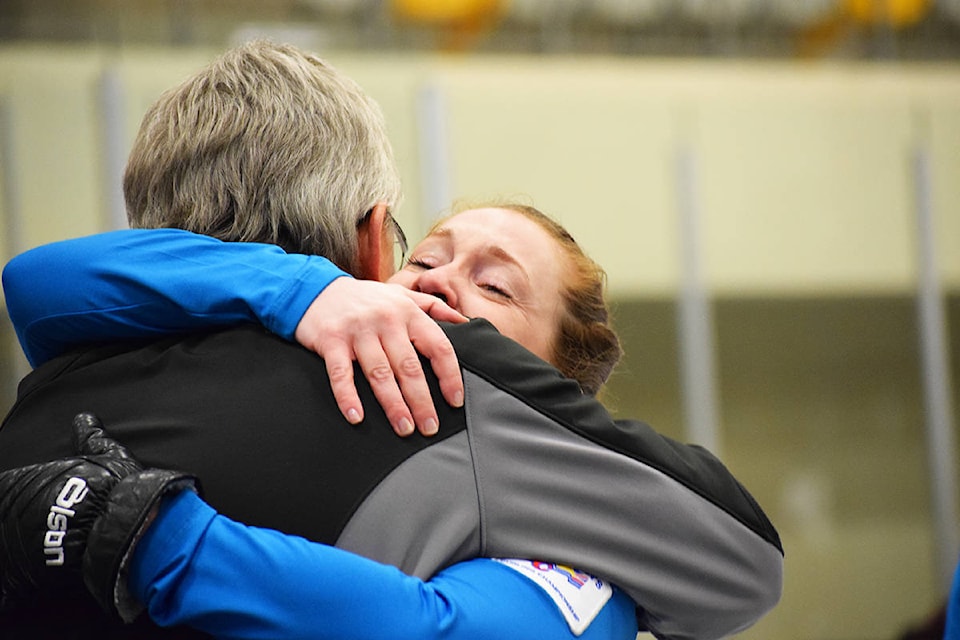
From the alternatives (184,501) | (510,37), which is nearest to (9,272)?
(184,501)

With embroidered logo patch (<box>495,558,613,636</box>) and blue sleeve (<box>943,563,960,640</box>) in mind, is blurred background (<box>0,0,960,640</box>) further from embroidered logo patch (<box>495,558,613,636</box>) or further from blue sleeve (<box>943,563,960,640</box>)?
embroidered logo patch (<box>495,558,613,636</box>)

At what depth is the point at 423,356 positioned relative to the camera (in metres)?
1.14

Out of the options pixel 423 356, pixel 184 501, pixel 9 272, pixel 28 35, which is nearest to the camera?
pixel 184 501

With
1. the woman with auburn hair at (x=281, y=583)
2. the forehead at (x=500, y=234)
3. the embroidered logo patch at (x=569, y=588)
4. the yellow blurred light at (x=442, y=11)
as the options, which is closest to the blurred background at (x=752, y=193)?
the yellow blurred light at (x=442, y=11)

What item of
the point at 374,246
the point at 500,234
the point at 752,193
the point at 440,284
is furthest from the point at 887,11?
the point at 374,246

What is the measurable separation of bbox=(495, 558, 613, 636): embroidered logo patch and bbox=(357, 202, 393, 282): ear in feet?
1.26

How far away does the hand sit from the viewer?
3.57 feet

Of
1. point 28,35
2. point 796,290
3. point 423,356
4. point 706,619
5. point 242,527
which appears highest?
point 28,35

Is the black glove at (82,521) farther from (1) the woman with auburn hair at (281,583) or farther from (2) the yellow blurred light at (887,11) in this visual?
(2) the yellow blurred light at (887,11)

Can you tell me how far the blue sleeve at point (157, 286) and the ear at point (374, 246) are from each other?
0.30ft

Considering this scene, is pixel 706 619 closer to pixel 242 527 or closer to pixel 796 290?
pixel 242 527

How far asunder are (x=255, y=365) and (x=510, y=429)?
27cm

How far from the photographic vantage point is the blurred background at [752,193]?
Answer: 14.8ft

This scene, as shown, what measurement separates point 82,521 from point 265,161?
0.44 m
